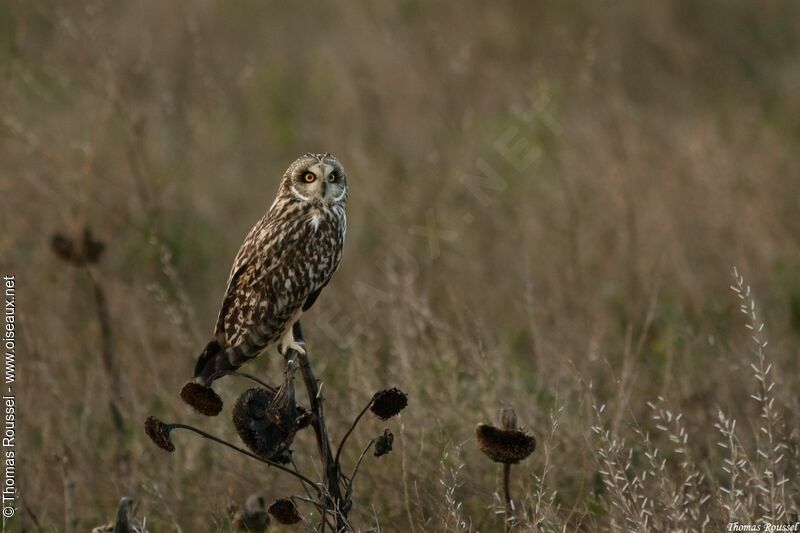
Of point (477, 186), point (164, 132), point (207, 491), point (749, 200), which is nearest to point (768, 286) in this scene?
point (749, 200)

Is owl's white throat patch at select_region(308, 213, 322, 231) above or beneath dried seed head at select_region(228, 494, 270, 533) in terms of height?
above

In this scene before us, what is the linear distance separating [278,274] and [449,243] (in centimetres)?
333

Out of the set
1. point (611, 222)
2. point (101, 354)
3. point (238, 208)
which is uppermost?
point (238, 208)

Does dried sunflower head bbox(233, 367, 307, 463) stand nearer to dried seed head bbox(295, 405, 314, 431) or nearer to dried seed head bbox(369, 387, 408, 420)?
dried seed head bbox(295, 405, 314, 431)

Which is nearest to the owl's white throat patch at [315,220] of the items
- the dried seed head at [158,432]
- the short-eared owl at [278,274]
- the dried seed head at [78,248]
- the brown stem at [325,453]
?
the short-eared owl at [278,274]

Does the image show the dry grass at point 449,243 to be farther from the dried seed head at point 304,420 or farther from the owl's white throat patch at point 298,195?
the owl's white throat patch at point 298,195

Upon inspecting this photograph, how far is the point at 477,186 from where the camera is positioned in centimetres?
650

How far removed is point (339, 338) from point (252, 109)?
3.99 metres

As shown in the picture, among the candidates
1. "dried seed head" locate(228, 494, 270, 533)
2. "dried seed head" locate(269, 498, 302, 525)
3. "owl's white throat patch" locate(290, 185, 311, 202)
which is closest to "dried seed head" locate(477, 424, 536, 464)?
Answer: "dried seed head" locate(269, 498, 302, 525)

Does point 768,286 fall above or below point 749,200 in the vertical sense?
below

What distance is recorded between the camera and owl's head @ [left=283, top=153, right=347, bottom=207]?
302 centimetres

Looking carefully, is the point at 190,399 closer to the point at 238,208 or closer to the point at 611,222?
the point at 611,222

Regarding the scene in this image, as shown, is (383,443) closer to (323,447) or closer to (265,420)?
(323,447)

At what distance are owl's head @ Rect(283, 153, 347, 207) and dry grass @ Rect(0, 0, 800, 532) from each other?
2.10 feet
